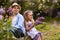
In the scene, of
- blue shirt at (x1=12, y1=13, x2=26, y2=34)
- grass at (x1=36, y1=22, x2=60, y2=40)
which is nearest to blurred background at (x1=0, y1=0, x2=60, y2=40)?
grass at (x1=36, y1=22, x2=60, y2=40)

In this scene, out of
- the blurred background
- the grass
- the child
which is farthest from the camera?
the blurred background

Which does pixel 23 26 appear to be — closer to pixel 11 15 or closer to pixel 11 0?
pixel 11 15

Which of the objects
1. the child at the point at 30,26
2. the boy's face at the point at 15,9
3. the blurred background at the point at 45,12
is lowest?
the blurred background at the point at 45,12

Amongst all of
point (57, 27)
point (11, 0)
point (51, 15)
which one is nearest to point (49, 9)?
point (51, 15)

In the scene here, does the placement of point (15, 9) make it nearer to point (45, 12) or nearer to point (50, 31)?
point (50, 31)

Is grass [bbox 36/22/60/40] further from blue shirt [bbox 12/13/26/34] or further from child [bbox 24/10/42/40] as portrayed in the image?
blue shirt [bbox 12/13/26/34]

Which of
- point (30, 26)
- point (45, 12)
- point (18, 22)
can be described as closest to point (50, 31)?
point (45, 12)

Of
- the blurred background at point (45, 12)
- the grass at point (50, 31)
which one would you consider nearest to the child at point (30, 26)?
the blurred background at point (45, 12)

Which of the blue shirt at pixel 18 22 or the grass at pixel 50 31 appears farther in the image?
the grass at pixel 50 31

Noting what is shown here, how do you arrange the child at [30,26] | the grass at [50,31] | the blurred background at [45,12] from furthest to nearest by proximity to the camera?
the blurred background at [45,12], the grass at [50,31], the child at [30,26]

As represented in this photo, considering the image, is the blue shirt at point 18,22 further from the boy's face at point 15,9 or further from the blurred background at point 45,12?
the blurred background at point 45,12

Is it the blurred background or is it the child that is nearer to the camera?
the child

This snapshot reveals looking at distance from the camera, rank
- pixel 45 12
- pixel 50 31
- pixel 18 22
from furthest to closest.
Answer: pixel 45 12 < pixel 50 31 < pixel 18 22

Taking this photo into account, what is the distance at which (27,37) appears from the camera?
5.33 metres
